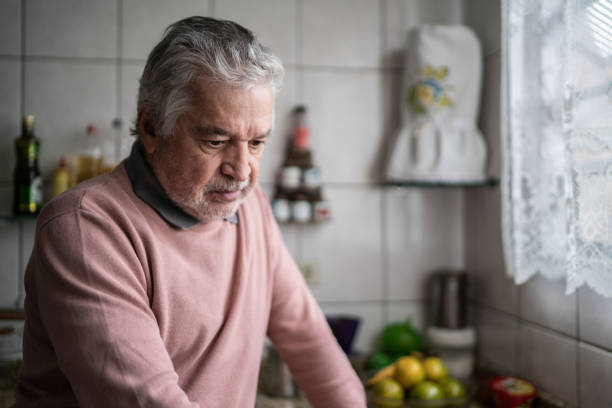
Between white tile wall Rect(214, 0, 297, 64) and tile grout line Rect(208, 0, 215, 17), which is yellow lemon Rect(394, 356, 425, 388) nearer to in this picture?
white tile wall Rect(214, 0, 297, 64)

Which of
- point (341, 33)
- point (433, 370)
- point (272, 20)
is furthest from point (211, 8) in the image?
point (433, 370)

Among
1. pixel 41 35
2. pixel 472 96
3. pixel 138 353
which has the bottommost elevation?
pixel 138 353

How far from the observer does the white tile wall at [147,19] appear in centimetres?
171

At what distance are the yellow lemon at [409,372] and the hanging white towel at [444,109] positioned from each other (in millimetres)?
614

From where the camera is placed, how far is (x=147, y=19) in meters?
1.73

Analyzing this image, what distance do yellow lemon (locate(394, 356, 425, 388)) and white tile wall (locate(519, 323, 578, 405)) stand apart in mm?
328

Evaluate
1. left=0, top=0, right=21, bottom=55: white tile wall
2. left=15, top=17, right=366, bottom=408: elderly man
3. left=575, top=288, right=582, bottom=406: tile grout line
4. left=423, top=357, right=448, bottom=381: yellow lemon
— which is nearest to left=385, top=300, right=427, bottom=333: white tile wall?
left=423, top=357, right=448, bottom=381: yellow lemon

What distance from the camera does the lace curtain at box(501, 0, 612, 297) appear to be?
1.02 m

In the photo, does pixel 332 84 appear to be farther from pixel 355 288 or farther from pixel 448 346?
pixel 448 346

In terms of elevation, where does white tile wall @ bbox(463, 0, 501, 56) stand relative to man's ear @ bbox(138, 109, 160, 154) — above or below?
above

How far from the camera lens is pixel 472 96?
1.70 m

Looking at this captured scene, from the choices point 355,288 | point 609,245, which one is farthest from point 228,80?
point 355,288

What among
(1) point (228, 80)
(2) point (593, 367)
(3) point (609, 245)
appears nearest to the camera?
(1) point (228, 80)

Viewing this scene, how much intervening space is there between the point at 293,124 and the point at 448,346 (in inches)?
39.1
